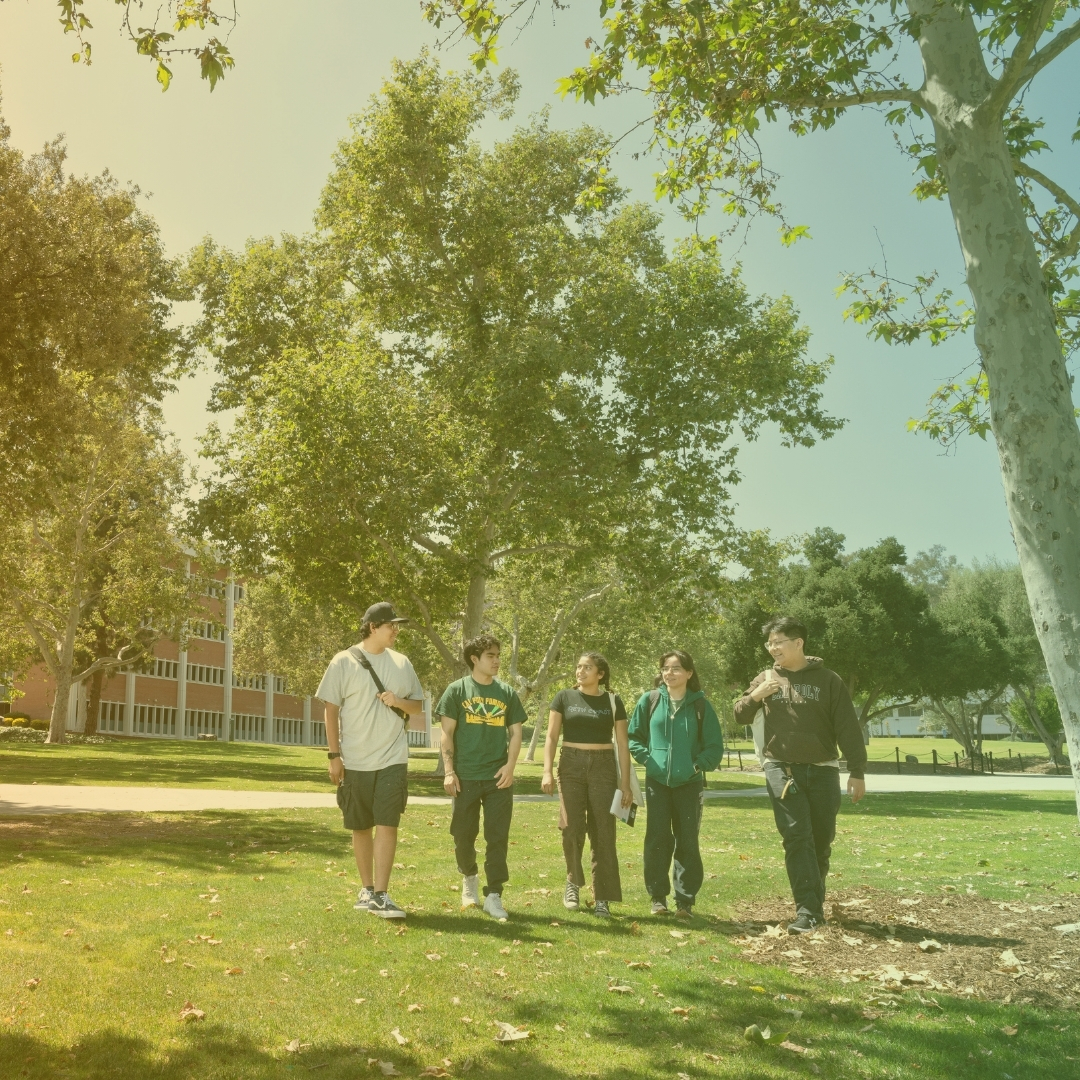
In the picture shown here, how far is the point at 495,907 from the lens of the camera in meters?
7.98

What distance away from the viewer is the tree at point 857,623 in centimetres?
4566

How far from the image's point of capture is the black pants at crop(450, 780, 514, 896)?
8070 mm

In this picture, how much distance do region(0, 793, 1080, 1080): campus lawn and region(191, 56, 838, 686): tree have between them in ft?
51.1

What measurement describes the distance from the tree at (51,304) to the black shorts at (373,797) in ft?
36.3

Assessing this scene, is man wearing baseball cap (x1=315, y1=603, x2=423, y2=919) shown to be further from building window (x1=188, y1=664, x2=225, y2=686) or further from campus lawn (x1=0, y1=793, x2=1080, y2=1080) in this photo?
building window (x1=188, y1=664, x2=225, y2=686)

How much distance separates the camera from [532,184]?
94.7 ft

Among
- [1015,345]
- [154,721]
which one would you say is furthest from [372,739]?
[154,721]

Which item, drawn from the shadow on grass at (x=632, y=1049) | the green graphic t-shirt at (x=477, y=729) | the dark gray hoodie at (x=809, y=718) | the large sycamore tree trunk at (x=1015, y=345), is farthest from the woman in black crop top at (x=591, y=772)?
the large sycamore tree trunk at (x=1015, y=345)

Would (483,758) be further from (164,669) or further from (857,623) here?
(164,669)

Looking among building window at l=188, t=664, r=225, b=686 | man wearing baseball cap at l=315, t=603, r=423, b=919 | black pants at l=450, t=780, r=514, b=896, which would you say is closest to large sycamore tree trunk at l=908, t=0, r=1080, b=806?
black pants at l=450, t=780, r=514, b=896

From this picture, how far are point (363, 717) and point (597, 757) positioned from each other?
2016 millimetres

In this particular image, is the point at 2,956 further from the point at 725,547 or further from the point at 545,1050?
the point at 725,547

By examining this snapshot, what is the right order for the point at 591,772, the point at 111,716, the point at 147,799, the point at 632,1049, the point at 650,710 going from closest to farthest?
the point at 632,1049
the point at 591,772
the point at 650,710
the point at 147,799
the point at 111,716

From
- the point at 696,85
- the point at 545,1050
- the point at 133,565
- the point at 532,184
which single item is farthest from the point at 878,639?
the point at 545,1050
